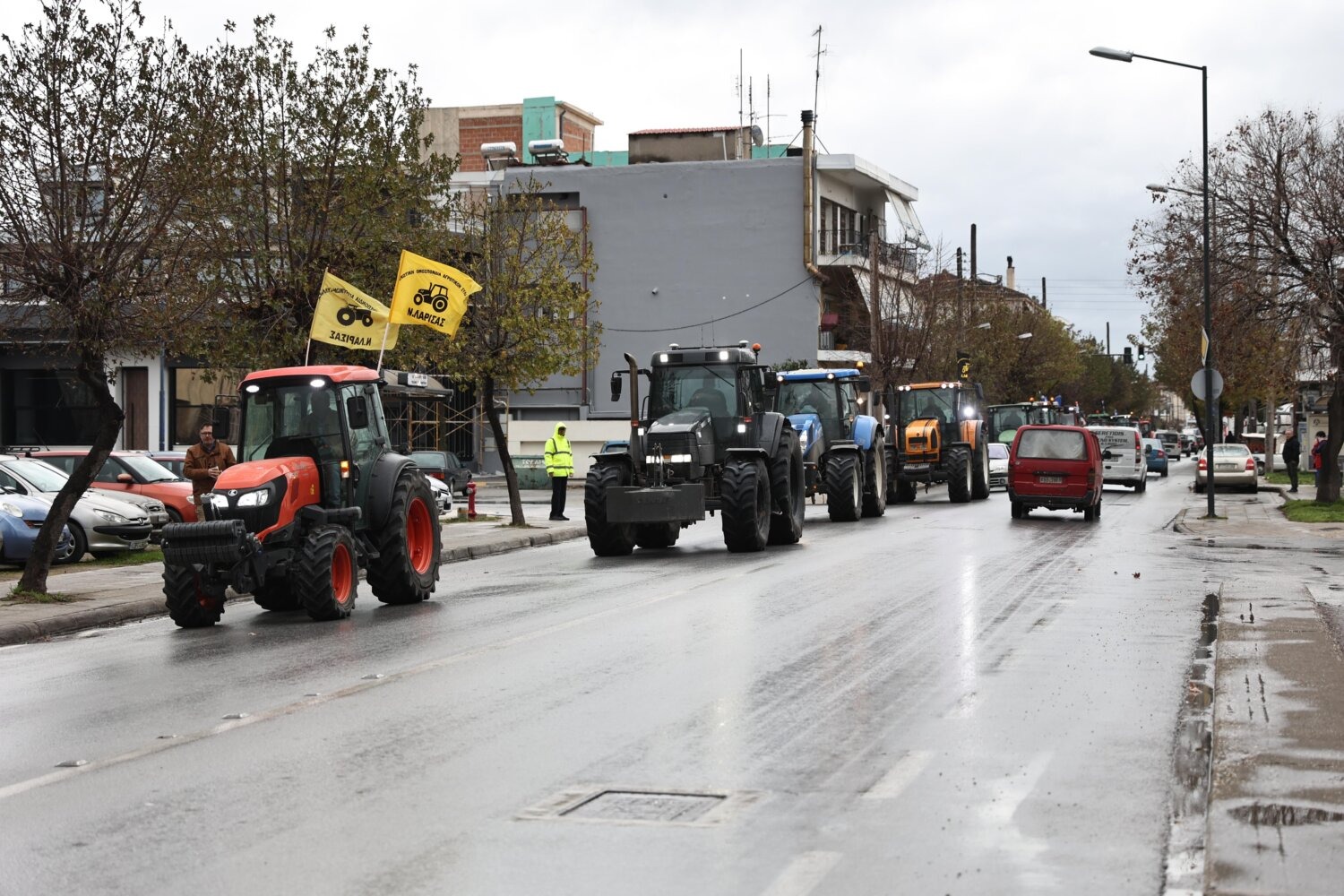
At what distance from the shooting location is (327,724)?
29.5 ft

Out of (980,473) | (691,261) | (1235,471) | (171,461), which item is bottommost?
(1235,471)

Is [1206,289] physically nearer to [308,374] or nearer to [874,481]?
[874,481]

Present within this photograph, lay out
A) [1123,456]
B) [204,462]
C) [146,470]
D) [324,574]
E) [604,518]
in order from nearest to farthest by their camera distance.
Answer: [324,574]
[204,462]
[604,518]
[146,470]
[1123,456]

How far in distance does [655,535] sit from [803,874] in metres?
18.1

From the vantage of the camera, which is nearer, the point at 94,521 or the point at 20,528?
the point at 20,528

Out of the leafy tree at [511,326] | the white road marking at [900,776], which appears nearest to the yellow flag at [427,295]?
the leafy tree at [511,326]

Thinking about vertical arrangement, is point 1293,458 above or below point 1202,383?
below

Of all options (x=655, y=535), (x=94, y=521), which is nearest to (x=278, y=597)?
(x=94, y=521)

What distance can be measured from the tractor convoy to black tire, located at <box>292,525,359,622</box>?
0.06 feet

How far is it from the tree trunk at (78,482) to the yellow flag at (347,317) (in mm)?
3433

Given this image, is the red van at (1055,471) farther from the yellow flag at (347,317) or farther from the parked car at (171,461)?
the parked car at (171,461)

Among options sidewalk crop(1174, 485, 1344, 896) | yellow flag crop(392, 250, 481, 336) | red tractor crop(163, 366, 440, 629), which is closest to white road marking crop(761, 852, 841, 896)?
sidewalk crop(1174, 485, 1344, 896)

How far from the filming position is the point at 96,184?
1659 cm

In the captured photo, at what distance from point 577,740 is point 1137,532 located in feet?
69.5
